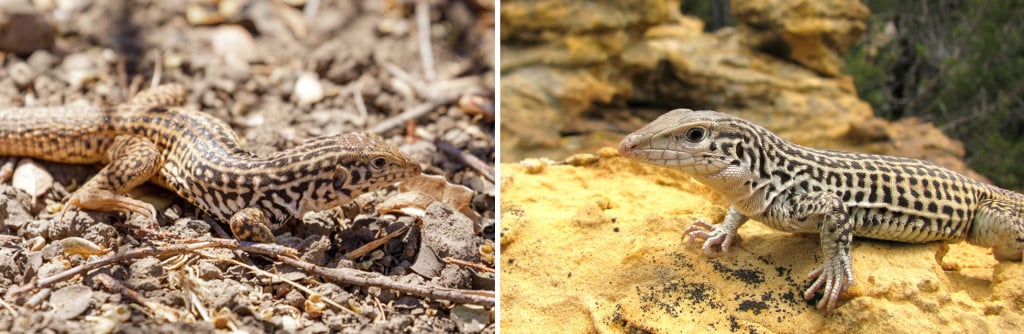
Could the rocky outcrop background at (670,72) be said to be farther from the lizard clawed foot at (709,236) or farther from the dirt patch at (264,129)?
the lizard clawed foot at (709,236)

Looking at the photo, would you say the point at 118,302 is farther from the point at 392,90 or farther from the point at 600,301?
the point at 392,90

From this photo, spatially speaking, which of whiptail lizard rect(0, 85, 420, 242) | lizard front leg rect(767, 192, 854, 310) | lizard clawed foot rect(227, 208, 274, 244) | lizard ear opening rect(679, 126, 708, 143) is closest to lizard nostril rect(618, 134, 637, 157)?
lizard ear opening rect(679, 126, 708, 143)

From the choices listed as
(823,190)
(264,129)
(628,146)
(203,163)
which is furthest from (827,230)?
(264,129)

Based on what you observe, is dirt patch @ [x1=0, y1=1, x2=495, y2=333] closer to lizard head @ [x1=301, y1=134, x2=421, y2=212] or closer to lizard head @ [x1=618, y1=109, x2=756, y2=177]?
lizard head @ [x1=301, y1=134, x2=421, y2=212]

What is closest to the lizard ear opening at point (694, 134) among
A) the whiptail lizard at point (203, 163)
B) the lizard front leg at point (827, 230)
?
the lizard front leg at point (827, 230)

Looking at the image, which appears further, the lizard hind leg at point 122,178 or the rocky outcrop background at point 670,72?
the rocky outcrop background at point 670,72

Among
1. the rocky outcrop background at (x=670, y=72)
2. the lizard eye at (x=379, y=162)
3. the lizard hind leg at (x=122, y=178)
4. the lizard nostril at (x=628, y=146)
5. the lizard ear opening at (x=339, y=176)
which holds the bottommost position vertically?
the rocky outcrop background at (x=670, y=72)
